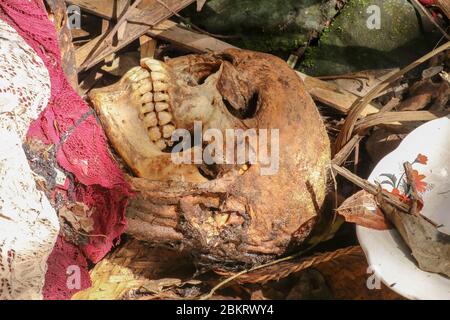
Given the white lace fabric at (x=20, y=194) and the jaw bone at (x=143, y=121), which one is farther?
the jaw bone at (x=143, y=121)

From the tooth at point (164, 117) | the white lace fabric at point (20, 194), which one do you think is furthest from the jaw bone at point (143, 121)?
the white lace fabric at point (20, 194)

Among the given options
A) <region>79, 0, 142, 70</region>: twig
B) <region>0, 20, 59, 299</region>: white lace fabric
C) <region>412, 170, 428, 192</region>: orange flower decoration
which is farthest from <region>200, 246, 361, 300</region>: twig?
<region>79, 0, 142, 70</region>: twig

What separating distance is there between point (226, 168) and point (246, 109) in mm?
292

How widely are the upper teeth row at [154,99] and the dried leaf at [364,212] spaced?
2.19ft

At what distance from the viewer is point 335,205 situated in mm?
2152

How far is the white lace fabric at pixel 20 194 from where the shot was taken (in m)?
1.70

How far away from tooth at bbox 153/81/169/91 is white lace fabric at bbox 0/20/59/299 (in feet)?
1.35

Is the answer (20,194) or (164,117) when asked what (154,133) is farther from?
(20,194)

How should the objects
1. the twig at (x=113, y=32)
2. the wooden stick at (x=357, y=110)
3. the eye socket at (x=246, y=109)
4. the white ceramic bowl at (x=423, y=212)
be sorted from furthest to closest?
1. the twig at (x=113, y=32)
2. the wooden stick at (x=357, y=110)
3. the eye socket at (x=246, y=109)
4. the white ceramic bowl at (x=423, y=212)

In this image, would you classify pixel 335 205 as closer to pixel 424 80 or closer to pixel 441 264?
pixel 441 264

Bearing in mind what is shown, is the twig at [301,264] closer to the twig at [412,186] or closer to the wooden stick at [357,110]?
the twig at [412,186]

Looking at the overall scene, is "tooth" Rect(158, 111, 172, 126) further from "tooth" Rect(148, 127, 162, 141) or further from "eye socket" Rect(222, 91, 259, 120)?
"eye socket" Rect(222, 91, 259, 120)

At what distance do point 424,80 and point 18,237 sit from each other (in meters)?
1.72

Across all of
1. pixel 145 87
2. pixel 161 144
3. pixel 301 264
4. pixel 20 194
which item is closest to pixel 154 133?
pixel 161 144
